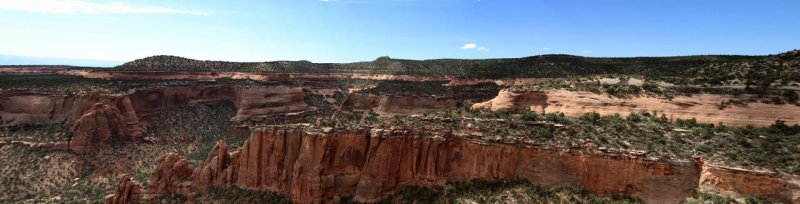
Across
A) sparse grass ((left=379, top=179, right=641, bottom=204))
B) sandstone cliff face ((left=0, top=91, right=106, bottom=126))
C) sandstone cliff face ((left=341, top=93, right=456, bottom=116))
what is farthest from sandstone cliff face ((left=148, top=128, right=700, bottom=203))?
sandstone cliff face ((left=341, top=93, right=456, bottom=116))

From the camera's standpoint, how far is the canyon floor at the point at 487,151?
27109 mm

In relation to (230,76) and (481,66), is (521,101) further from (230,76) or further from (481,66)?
(230,76)

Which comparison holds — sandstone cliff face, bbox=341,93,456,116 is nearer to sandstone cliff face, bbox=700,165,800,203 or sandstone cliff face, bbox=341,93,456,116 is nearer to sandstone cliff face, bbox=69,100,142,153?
sandstone cliff face, bbox=69,100,142,153

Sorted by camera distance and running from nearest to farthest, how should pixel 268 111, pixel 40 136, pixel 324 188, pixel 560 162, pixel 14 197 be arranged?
pixel 560 162 < pixel 324 188 < pixel 14 197 < pixel 40 136 < pixel 268 111

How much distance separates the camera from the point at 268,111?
7919cm

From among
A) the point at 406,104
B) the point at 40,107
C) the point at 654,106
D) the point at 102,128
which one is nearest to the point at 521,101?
the point at 654,106

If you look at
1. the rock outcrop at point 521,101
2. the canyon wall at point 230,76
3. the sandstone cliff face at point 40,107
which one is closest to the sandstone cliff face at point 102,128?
the sandstone cliff face at point 40,107

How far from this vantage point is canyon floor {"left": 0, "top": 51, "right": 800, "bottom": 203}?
1067 inches

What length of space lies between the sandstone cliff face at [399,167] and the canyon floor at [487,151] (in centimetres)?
7

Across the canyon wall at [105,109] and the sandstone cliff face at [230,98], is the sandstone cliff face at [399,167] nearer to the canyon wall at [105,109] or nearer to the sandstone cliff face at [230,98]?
the canyon wall at [105,109]

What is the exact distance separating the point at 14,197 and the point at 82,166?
747cm

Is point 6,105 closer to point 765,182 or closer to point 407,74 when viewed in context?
point 407,74

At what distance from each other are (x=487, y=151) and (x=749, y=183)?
44.2 ft

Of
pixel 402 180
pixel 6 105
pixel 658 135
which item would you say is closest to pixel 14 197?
pixel 6 105
